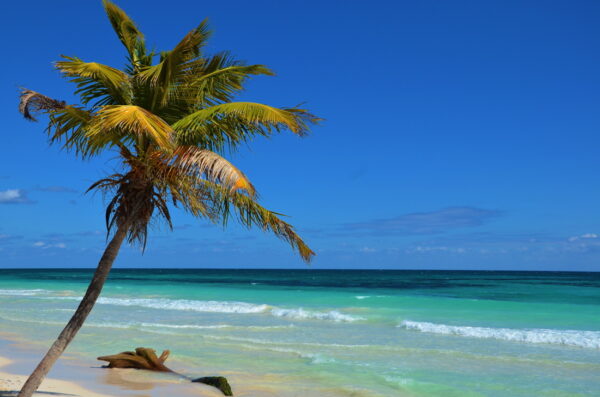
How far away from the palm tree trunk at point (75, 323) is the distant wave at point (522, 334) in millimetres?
12731

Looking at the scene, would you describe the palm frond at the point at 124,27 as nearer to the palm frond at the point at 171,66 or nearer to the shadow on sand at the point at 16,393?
the palm frond at the point at 171,66

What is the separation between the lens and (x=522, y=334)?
16406 mm

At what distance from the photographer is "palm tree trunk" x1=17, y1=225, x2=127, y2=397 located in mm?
6512

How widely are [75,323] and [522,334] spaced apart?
545 inches

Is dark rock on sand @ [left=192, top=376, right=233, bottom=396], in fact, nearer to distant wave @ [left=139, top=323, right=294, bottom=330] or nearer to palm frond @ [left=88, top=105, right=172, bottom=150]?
palm frond @ [left=88, top=105, right=172, bottom=150]

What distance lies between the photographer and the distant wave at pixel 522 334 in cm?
1538

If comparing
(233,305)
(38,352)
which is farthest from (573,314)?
(38,352)

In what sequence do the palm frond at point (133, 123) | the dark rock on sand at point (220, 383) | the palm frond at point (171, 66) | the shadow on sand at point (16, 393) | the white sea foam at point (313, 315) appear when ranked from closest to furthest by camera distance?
the palm frond at point (133, 123)
the palm frond at point (171, 66)
the shadow on sand at point (16, 393)
the dark rock on sand at point (220, 383)
the white sea foam at point (313, 315)

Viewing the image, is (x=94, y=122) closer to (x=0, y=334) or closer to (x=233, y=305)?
(x=0, y=334)

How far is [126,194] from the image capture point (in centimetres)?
668

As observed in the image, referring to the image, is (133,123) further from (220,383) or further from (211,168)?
(220,383)

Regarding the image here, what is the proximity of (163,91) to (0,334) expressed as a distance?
12458mm

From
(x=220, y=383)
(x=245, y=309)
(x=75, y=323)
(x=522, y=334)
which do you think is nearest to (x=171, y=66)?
(x=75, y=323)

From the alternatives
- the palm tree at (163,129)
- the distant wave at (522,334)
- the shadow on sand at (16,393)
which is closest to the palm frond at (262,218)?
the palm tree at (163,129)
